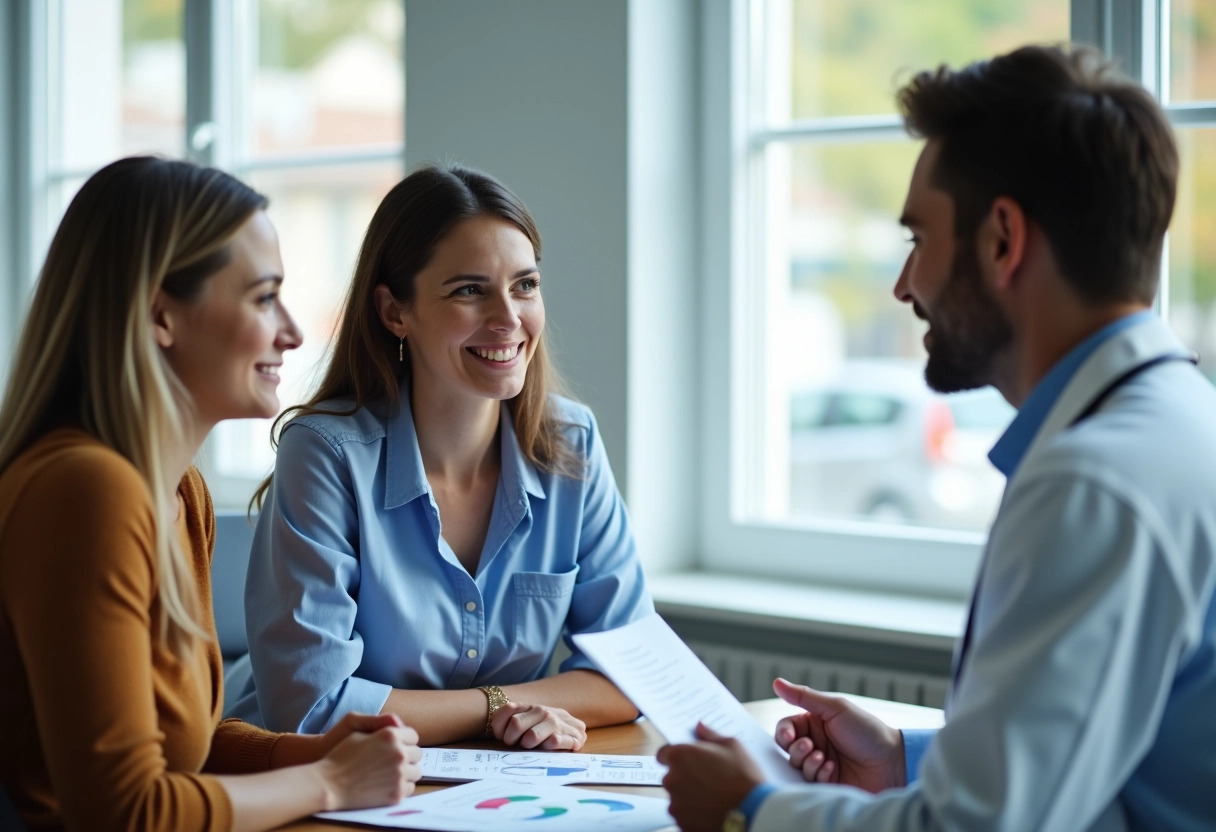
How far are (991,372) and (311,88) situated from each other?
127 inches

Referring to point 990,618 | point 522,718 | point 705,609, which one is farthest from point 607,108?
point 990,618

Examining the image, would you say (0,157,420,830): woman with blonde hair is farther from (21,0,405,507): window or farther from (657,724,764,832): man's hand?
(21,0,405,507): window

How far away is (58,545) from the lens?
4.23 feet

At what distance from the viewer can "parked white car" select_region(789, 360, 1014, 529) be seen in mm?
2859

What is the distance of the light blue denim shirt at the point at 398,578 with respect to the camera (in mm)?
1878

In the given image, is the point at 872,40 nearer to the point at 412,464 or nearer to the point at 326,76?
the point at 412,464

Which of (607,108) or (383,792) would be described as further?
(607,108)

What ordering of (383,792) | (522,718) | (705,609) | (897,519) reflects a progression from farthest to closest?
(897,519)
(705,609)
(522,718)
(383,792)

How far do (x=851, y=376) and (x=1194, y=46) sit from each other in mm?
1017

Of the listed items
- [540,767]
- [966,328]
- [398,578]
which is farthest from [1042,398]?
[398,578]

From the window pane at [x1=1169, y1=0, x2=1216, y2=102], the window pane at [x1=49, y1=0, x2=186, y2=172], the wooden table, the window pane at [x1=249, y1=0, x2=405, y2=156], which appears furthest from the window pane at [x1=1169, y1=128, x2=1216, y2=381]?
the window pane at [x1=49, y1=0, x2=186, y2=172]

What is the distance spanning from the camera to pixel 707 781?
1312 mm

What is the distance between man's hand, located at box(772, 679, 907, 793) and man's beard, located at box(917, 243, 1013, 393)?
1.47ft

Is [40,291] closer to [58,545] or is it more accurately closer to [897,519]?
[58,545]
